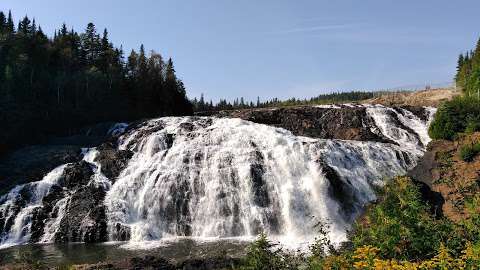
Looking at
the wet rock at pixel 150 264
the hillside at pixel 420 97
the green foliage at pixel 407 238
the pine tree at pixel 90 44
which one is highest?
the pine tree at pixel 90 44

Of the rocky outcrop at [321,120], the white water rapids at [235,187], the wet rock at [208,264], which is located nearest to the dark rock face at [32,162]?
the white water rapids at [235,187]

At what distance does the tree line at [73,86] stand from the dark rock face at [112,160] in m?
14.0

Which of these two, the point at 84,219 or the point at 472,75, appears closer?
the point at 84,219

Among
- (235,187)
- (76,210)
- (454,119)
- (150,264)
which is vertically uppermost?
(454,119)

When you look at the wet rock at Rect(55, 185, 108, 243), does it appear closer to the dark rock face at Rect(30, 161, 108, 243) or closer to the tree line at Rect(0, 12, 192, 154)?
the dark rock face at Rect(30, 161, 108, 243)

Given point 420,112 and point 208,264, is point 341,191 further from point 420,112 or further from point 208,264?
point 420,112

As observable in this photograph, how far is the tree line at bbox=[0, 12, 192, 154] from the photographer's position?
2308 inches

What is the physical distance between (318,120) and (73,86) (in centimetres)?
4008

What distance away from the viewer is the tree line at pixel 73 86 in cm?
5862

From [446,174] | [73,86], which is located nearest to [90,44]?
[73,86]

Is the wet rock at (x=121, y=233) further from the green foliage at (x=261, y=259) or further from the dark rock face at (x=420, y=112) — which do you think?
the dark rock face at (x=420, y=112)

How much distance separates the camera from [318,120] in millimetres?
49062

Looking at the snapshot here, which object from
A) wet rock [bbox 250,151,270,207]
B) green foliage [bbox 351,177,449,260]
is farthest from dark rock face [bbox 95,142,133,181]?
green foliage [bbox 351,177,449,260]

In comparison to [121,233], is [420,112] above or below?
above
